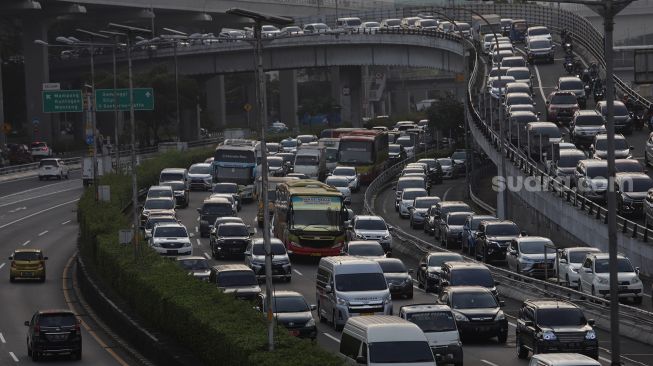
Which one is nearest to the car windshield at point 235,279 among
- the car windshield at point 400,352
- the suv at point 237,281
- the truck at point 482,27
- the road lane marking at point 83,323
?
the suv at point 237,281

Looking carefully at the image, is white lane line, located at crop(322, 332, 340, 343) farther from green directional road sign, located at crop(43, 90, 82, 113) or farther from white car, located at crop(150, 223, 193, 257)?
green directional road sign, located at crop(43, 90, 82, 113)

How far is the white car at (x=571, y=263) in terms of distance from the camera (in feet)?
149

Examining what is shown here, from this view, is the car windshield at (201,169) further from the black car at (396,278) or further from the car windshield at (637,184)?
the black car at (396,278)

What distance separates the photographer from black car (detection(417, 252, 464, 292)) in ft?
155

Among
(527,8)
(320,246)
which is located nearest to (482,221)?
(320,246)

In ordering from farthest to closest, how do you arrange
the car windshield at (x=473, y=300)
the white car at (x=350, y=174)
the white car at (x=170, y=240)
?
the white car at (x=350, y=174), the white car at (x=170, y=240), the car windshield at (x=473, y=300)

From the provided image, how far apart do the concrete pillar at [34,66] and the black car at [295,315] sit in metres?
99.0

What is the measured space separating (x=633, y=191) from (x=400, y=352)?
2667 cm

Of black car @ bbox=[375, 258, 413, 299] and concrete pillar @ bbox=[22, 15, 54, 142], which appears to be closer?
black car @ bbox=[375, 258, 413, 299]

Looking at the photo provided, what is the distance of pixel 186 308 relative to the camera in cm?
3503

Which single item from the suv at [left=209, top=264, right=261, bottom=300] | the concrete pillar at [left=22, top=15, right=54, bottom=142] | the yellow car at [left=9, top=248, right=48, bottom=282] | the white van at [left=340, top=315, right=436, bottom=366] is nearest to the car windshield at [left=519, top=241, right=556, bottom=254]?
the suv at [left=209, top=264, right=261, bottom=300]

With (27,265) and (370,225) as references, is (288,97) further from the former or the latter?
(27,265)

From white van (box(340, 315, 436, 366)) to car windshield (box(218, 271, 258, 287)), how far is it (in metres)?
13.1

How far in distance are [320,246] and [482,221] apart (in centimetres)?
634
